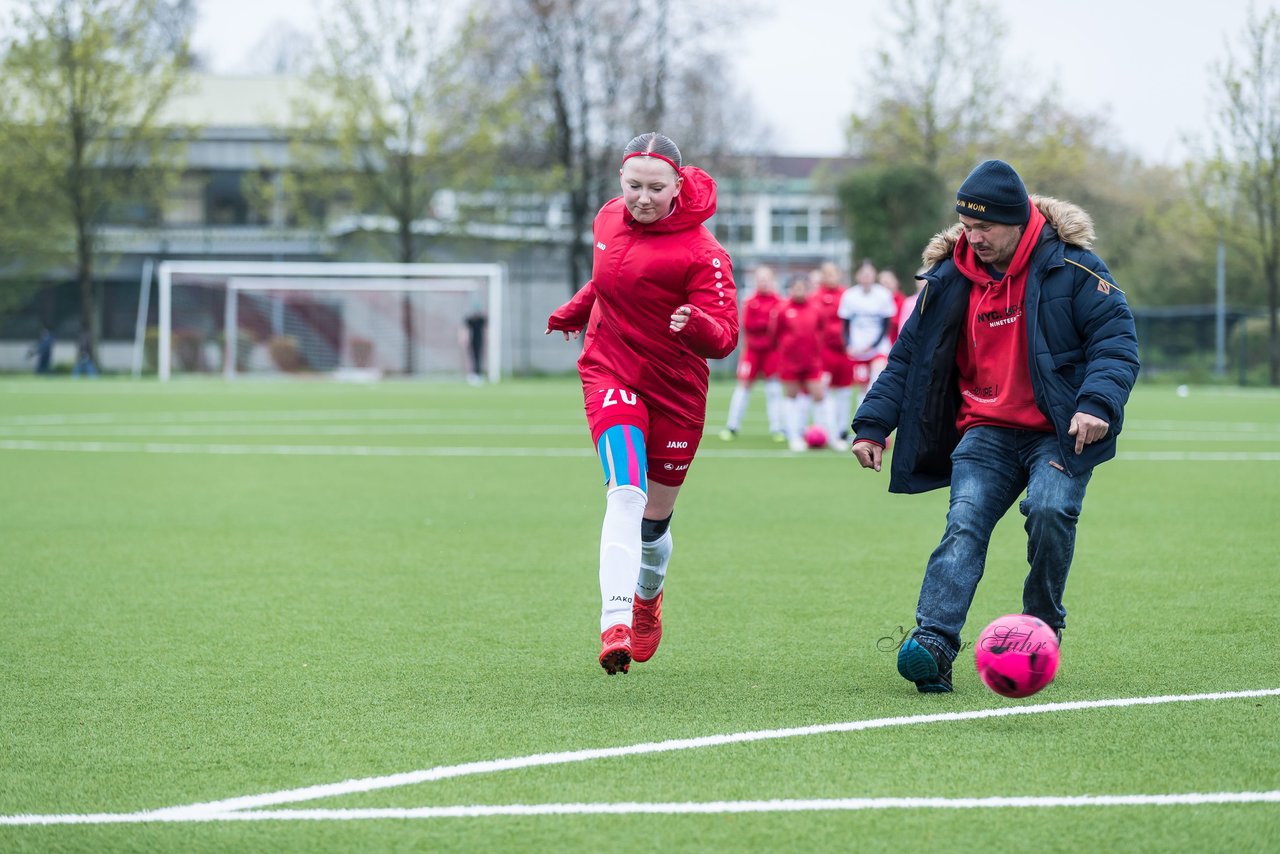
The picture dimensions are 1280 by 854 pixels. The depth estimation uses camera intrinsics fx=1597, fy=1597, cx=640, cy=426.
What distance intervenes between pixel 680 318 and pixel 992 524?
1.38m

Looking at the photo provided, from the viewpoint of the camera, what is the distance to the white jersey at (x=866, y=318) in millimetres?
18828

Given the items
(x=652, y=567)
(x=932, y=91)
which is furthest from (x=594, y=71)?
(x=652, y=567)

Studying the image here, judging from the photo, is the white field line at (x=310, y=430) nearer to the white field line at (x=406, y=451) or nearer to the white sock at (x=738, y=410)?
the white field line at (x=406, y=451)

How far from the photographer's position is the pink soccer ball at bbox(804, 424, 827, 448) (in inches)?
752

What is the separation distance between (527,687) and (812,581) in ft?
10.1

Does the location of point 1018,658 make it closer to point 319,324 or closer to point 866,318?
point 866,318

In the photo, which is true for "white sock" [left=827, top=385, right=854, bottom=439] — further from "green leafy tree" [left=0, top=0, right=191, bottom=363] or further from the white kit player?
"green leafy tree" [left=0, top=0, right=191, bottom=363]

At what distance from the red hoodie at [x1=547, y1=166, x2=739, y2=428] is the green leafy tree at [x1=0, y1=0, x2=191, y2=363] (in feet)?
137

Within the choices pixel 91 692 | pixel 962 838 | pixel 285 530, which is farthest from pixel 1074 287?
pixel 285 530

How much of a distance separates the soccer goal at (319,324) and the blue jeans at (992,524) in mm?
35349

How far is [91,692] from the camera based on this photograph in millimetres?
5711

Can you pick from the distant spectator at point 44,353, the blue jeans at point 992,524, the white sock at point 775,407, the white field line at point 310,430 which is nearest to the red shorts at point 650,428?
Answer: the blue jeans at point 992,524

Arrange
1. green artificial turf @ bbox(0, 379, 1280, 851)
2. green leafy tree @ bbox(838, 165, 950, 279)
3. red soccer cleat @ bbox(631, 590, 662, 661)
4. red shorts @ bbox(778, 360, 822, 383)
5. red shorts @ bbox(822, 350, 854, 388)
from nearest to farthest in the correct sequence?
1. green artificial turf @ bbox(0, 379, 1280, 851)
2. red soccer cleat @ bbox(631, 590, 662, 661)
3. red shorts @ bbox(778, 360, 822, 383)
4. red shorts @ bbox(822, 350, 854, 388)
5. green leafy tree @ bbox(838, 165, 950, 279)

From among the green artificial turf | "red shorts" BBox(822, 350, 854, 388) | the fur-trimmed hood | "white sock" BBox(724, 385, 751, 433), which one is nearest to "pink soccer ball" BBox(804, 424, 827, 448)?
"red shorts" BBox(822, 350, 854, 388)
